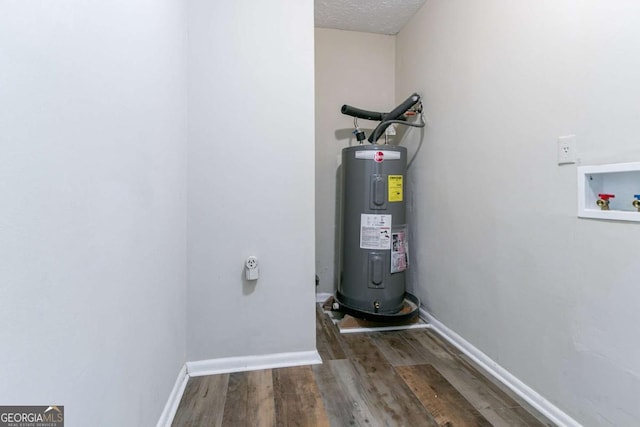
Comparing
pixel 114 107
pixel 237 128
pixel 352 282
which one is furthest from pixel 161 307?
pixel 352 282

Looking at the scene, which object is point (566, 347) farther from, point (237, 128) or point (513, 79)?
point (237, 128)

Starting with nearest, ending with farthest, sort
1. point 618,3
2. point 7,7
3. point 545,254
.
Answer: point 7,7 → point 618,3 → point 545,254

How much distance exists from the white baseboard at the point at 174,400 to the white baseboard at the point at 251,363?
69mm

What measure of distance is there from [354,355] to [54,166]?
5.60ft

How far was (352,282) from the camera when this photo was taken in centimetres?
230

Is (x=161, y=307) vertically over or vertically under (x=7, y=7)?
under

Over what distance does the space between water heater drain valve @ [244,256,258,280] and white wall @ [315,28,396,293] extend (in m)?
1.13

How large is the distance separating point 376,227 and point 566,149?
117 cm

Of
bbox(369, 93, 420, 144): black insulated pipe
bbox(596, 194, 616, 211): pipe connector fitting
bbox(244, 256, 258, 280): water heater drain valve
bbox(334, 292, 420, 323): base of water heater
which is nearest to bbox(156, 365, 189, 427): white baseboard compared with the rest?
bbox(244, 256, 258, 280): water heater drain valve

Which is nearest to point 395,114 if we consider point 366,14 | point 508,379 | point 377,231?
point 366,14

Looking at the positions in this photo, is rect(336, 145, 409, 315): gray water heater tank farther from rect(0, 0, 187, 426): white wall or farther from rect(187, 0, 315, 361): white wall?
rect(0, 0, 187, 426): white wall

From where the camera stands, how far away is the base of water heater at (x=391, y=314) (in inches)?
84.5

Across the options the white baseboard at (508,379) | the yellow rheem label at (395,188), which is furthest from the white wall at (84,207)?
the white baseboard at (508,379)

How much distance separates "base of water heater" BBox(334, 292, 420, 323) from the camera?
215 cm
